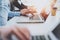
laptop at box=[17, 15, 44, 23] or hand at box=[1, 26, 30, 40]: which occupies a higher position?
laptop at box=[17, 15, 44, 23]

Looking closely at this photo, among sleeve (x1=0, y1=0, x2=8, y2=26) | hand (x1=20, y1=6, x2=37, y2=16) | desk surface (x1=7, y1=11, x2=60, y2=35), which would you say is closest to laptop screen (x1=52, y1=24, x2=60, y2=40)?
desk surface (x1=7, y1=11, x2=60, y2=35)

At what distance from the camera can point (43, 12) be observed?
112 centimetres

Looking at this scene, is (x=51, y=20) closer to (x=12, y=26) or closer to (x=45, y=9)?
(x=45, y=9)

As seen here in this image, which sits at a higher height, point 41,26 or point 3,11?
point 3,11

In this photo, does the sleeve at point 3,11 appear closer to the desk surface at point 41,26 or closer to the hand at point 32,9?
the desk surface at point 41,26

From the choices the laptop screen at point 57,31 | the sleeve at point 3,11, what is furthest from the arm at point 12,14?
the laptop screen at point 57,31

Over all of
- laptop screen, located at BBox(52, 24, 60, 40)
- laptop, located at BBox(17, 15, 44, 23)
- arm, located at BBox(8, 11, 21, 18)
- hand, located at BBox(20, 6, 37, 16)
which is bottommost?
laptop screen, located at BBox(52, 24, 60, 40)

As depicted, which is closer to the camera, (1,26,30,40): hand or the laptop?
(1,26,30,40): hand

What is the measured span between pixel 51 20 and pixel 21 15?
24 cm

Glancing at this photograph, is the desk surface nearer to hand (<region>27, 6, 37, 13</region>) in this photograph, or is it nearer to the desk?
the desk

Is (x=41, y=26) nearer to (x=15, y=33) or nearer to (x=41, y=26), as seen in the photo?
(x=41, y=26)

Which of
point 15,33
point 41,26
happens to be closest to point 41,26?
point 41,26

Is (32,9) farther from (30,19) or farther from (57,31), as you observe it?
(57,31)

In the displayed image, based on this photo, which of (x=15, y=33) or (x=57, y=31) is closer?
(x=15, y=33)
